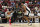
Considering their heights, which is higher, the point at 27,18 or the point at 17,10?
the point at 17,10

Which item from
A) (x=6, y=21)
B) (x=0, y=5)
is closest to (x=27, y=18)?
(x=6, y=21)

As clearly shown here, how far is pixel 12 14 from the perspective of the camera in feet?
6.69

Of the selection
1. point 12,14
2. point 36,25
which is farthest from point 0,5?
point 36,25

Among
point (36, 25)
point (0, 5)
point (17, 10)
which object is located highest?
point (0, 5)

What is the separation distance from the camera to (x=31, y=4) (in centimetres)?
205

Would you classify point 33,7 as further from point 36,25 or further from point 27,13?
point 36,25

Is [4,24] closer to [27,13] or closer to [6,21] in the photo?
[6,21]

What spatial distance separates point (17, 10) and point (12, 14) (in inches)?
6.1

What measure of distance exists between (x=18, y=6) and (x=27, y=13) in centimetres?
28

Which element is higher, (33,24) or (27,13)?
(27,13)

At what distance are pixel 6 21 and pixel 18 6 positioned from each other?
1.54ft

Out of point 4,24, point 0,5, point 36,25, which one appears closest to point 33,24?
point 36,25

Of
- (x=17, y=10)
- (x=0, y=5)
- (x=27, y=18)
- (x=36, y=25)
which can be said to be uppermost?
(x=0, y=5)

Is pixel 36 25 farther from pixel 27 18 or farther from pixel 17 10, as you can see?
pixel 17 10
